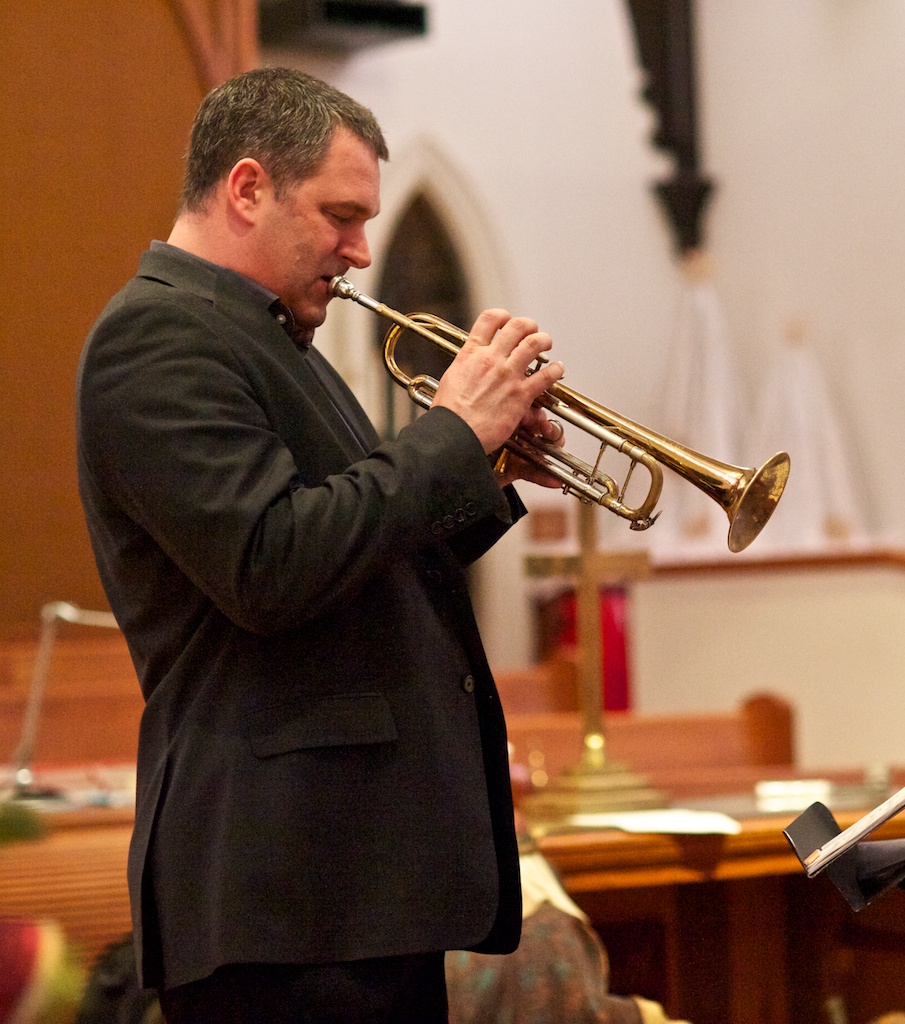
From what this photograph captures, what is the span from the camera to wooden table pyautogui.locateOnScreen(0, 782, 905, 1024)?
112 inches

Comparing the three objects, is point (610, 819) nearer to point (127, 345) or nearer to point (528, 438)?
point (528, 438)

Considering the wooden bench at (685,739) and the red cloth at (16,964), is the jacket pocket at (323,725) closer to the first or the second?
the red cloth at (16,964)

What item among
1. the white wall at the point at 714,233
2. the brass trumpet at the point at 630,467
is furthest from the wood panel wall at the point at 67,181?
the white wall at the point at 714,233

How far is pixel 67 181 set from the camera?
482 cm

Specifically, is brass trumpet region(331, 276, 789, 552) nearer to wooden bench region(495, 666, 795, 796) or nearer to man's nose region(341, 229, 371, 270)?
man's nose region(341, 229, 371, 270)

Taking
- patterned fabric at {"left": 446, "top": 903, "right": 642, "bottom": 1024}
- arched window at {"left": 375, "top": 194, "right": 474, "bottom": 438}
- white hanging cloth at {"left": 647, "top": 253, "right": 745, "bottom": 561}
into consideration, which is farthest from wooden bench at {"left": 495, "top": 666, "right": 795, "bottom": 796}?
arched window at {"left": 375, "top": 194, "right": 474, "bottom": 438}

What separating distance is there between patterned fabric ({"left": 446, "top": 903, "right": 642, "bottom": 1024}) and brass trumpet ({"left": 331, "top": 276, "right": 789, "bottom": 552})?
82cm

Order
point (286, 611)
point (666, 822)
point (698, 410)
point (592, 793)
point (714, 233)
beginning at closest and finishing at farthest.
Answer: point (286, 611) < point (666, 822) < point (592, 793) < point (698, 410) < point (714, 233)

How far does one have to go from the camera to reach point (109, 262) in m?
4.89

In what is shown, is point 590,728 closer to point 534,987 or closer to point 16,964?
point 534,987

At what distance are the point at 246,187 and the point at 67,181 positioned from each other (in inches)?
132

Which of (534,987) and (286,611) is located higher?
(286,611)

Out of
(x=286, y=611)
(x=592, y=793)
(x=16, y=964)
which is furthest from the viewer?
(x=592, y=793)

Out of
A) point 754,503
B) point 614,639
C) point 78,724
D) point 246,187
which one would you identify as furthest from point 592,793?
point 614,639
